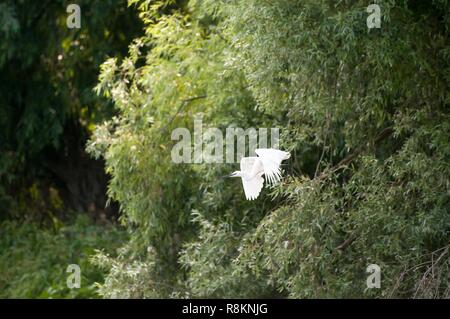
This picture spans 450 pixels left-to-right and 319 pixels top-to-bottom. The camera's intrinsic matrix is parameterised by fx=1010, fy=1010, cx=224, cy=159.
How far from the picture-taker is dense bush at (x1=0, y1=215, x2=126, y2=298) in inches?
331

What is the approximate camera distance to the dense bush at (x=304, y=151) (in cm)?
552

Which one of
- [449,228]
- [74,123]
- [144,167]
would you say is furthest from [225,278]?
[74,123]

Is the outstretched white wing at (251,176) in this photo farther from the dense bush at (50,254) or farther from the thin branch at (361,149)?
the dense bush at (50,254)

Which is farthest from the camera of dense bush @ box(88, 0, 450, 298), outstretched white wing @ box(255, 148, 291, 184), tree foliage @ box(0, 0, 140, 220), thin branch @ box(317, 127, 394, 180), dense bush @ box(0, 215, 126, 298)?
tree foliage @ box(0, 0, 140, 220)

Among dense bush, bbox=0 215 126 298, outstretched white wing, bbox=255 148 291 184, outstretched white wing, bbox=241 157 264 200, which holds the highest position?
outstretched white wing, bbox=255 148 291 184

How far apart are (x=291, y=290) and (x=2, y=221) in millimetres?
4808

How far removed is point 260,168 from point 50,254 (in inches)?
160

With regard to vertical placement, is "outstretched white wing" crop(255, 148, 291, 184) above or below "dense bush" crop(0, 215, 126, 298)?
above

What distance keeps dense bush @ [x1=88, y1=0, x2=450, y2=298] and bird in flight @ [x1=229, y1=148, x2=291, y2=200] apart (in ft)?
0.55

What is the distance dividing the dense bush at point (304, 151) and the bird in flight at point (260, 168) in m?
0.17

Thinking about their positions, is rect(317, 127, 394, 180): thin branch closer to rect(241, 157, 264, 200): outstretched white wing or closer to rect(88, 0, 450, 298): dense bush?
rect(88, 0, 450, 298): dense bush

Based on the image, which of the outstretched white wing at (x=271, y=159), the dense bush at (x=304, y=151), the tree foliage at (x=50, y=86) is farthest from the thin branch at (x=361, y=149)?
the tree foliage at (x=50, y=86)

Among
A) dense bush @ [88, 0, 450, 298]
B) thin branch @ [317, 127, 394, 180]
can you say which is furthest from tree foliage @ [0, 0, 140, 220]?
thin branch @ [317, 127, 394, 180]

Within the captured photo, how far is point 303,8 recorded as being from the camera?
18.2 feet
